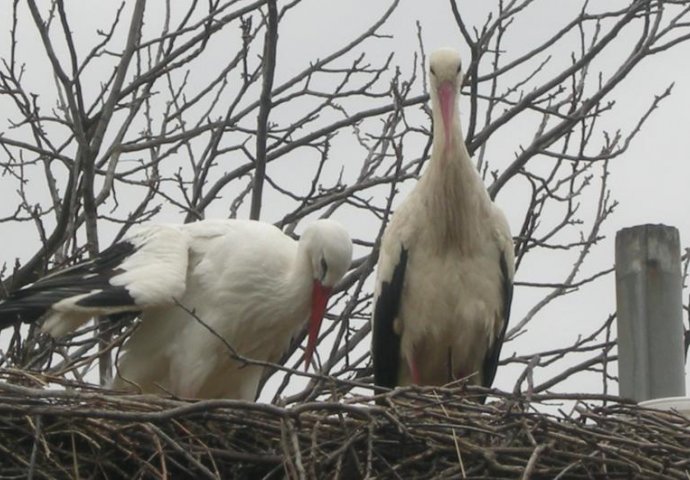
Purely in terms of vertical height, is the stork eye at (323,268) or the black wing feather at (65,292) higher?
the stork eye at (323,268)

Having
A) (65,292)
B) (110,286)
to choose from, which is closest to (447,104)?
(110,286)

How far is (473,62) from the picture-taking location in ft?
25.5

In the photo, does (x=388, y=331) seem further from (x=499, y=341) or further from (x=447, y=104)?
(x=447, y=104)

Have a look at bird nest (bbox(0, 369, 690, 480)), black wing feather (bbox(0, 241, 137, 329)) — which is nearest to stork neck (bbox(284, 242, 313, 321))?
black wing feather (bbox(0, 241, 137, 329))

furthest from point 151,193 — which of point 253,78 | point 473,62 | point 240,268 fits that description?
point 473,62

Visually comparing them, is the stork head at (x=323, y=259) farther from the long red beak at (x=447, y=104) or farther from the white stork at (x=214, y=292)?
the long red beak at (x=447, y=104)

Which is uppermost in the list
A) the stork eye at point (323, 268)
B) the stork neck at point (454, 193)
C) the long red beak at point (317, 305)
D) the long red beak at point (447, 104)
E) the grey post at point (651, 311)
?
the long red beak at point (447, 104)

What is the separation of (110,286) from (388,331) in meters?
1.20

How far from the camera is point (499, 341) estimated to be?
8.06 metres

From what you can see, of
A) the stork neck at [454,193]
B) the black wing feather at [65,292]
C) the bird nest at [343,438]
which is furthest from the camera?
the stork neck at [454,193]

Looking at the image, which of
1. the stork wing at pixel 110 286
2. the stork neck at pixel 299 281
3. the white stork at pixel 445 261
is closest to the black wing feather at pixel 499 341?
the white stork at pixel 445 261

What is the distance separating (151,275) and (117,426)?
65.3 inches

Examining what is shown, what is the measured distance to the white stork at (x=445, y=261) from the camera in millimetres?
7840

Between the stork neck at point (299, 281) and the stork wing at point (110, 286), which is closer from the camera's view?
the stork wing at point (110, 286)
